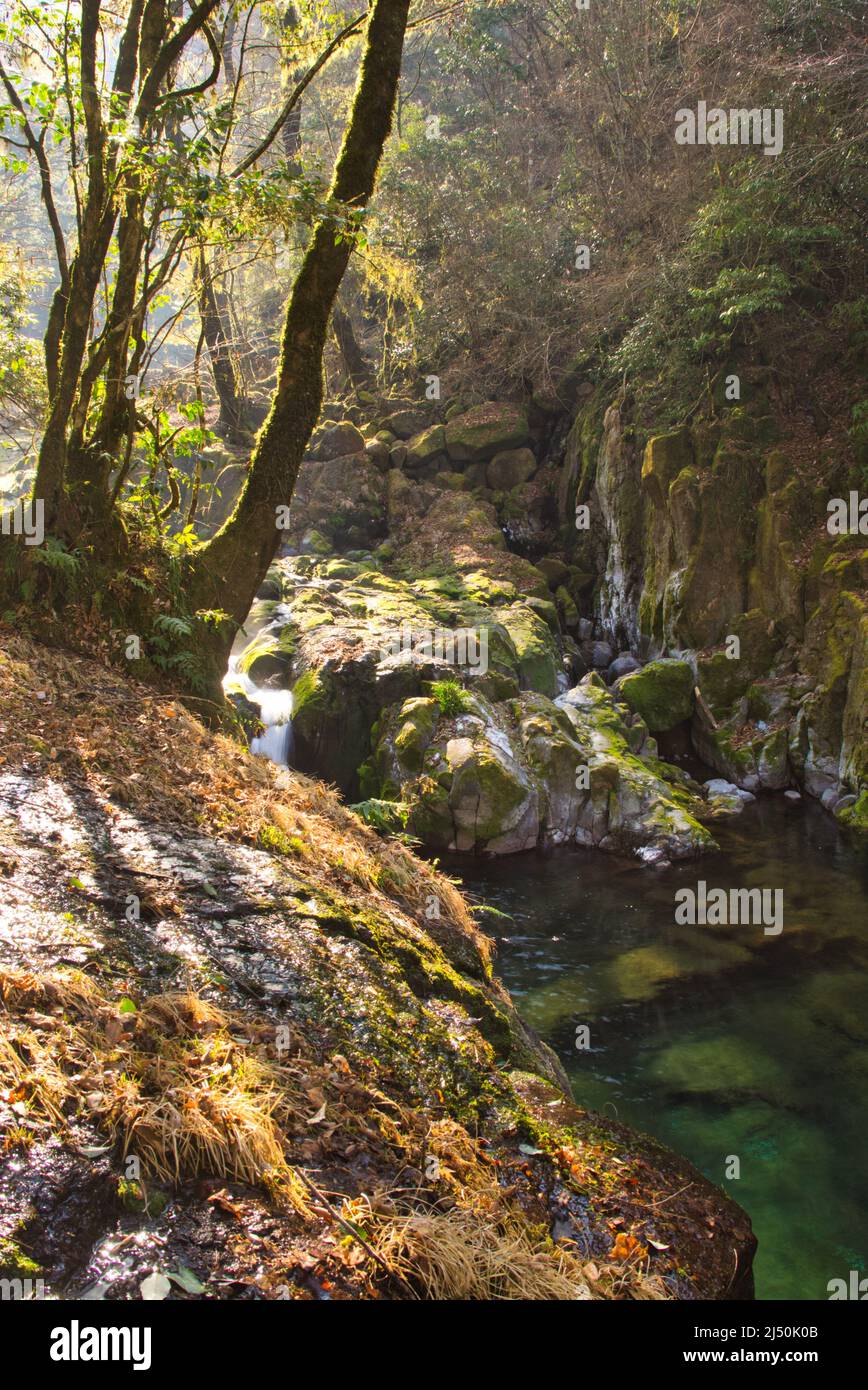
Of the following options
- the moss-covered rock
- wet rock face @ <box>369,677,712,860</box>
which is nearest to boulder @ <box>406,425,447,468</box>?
the moss-covered rock

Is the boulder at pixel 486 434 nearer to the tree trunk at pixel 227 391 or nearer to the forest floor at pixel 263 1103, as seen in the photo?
the tree trunk at pixel 227 391

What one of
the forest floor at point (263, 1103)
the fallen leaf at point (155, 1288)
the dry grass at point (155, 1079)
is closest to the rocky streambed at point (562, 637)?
the forest floor at point (263, 1103)

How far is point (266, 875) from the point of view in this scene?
495 cm

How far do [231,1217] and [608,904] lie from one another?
8.03m

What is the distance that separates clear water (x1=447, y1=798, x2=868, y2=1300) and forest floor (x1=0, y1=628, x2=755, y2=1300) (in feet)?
6.26

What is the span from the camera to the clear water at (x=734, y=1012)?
5.78 metres

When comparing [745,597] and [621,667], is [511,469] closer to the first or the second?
[621,667]

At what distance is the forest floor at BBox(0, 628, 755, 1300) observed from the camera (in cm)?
267

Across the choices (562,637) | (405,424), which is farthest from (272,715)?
(405,424)

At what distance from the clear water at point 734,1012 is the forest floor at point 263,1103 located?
1907 mm

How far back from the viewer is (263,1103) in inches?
125

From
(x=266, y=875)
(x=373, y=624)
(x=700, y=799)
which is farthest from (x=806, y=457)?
(x=266, y=875)

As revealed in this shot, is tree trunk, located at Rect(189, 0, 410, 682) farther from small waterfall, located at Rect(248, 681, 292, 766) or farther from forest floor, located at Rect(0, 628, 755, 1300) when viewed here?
small waterfall, located at Rect(248, 681, 292, 766)

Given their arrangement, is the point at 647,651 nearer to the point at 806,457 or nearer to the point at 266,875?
the point at 806,457
